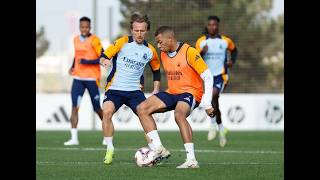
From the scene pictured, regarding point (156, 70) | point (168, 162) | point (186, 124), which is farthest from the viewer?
point (156, 70)

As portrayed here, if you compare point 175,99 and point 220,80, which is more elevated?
point 220,80

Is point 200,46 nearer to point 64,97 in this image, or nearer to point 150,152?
point 150,152

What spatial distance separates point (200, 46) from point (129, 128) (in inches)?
Result: 334

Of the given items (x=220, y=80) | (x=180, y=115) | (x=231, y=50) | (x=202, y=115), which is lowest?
(x=202, y=115)

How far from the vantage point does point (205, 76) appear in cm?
1177

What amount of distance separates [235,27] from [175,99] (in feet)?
63.9

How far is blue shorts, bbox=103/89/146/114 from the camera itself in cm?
1283

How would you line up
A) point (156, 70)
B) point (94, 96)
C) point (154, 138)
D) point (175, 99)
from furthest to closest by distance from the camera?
point (94, 96)
point (156, 70)
point (154, 138)
point (175, 99)

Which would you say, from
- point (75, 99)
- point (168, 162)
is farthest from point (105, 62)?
point (75, 99)

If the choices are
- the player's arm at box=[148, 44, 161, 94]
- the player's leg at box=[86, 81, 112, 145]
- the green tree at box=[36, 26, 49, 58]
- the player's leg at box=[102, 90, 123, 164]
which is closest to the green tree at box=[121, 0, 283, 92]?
the green tree at box=[36, 26, 49, 58]

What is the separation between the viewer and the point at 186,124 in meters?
11.7

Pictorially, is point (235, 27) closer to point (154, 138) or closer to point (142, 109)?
point (154, 138)

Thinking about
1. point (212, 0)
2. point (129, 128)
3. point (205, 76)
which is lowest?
point (129, 128)
